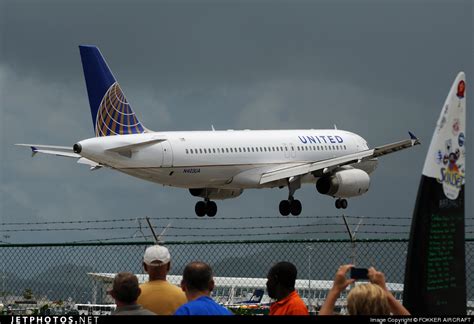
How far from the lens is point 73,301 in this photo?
1836 centimetres

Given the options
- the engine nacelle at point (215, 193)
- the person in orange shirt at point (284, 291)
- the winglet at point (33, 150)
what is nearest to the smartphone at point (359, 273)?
the person in orange shirt at point (284, 291)

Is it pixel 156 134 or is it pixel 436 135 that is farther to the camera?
pixel 156 134

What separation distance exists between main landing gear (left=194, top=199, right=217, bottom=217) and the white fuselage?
2.05 metres

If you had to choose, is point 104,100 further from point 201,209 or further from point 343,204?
point 343,204

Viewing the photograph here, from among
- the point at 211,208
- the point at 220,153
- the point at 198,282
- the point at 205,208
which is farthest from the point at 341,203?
the point at 198,282

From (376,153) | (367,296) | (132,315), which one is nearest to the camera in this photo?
(367,296)

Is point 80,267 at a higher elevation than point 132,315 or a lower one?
higher

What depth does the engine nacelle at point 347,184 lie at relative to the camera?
2015 inches

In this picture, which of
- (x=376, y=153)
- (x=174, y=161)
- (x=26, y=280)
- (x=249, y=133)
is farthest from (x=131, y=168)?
(x=26, y=280)

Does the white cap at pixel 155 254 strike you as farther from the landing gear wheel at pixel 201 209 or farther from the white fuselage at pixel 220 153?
the landing gear wheel at pixel 201 209

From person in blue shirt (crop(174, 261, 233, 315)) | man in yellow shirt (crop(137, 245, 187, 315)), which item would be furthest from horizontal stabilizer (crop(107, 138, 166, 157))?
person in blue shirt (crop(174, 261, 233, 315))

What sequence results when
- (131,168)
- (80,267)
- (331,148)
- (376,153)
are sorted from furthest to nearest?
1. (331,148)
2. (376,153)
3. (131,168)
4. (80,267)

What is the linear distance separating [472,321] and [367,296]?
1.06 m

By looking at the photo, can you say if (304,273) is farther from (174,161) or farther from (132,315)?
(174,161)
